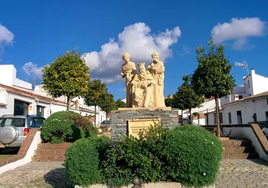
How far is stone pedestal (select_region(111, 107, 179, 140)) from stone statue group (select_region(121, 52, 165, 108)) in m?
0.54

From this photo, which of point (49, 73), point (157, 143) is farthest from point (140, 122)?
point (49, 73)

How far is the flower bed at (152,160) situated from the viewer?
467 centimetres

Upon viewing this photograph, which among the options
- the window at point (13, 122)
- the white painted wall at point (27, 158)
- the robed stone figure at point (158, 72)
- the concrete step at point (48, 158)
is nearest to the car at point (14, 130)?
the window at point (13, 122)

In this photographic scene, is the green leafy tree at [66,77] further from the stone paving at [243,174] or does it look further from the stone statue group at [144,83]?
the stone paving at [243,174]

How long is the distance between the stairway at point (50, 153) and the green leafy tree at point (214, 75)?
7642 mm

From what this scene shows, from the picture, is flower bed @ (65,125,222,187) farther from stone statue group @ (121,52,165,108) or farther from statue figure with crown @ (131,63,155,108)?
stone statue group @ (121,52,165,108)

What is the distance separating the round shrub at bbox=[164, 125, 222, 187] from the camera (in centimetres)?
464

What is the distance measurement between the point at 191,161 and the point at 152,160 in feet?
2.53

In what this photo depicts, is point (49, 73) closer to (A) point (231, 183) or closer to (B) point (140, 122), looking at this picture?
(B) point (140, 122)

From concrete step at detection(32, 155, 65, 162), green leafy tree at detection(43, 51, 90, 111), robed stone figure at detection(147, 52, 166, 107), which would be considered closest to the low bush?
concrete step at detection(32, 155, 65, 162)

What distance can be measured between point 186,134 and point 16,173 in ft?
18.2

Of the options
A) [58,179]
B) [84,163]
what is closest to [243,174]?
A: [84,163]

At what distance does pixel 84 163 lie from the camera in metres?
4.98

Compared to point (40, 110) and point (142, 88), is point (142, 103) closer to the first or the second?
point (142, 88)
